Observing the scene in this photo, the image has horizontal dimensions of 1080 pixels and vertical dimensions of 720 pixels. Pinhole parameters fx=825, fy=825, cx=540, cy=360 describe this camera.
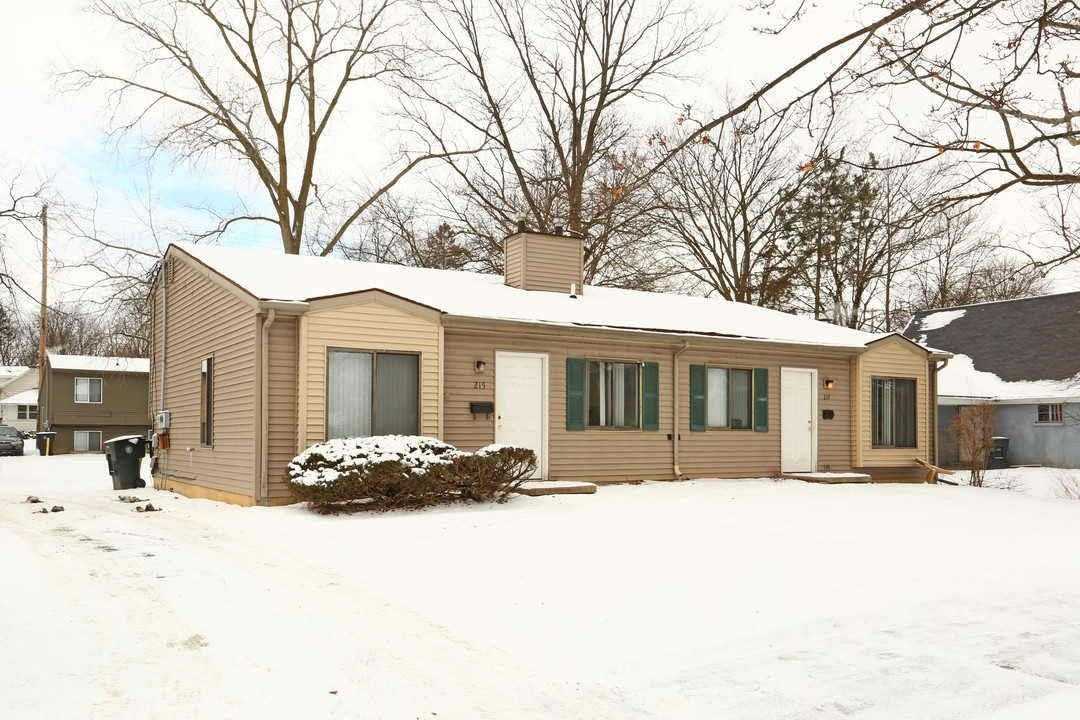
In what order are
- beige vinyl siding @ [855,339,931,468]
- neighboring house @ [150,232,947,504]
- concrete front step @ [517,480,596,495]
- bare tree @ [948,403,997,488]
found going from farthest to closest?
1. bare tree @ [948,403,997,488]
2. beige vinyl siding @ [855,339,931,468]
3. concrete front step @ [517,480,596,495]
4. neighboring house @ [150,232,947,504]

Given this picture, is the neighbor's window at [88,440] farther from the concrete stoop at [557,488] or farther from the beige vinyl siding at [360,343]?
the concrete stoop at [557,488]

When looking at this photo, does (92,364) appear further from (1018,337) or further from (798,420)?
(1018,337)

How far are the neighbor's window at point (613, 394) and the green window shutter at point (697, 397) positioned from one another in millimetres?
1151

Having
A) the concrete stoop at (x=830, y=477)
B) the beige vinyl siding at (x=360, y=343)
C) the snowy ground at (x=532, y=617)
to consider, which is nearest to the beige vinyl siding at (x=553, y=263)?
the beige vinyl siding at (x=360, y=343)

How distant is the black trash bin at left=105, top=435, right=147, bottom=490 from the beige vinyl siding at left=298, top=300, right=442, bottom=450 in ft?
18.9

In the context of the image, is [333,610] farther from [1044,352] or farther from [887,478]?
[1044,352]

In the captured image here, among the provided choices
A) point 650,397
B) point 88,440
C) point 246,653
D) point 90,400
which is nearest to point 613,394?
point 650,397

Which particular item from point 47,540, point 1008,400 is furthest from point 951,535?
point 1008,400

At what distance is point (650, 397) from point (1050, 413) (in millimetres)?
15635

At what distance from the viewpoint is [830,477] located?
1543 centimetres

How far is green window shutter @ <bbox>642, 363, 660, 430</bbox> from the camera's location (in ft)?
47.2

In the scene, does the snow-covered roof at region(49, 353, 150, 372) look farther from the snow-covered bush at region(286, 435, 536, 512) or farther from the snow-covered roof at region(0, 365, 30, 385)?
the snow-covered bush at region(286, 435, 536, 512)

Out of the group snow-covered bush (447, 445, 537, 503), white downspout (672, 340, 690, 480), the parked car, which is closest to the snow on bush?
snow-covered bush (447, 445, 537, 503)

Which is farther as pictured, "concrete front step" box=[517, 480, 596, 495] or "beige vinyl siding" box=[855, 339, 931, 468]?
"beige vinyl siding" box=[855, 339, 931, 468]
